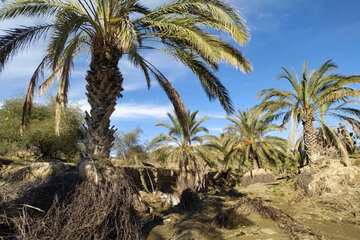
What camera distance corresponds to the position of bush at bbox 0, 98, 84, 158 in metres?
17.6

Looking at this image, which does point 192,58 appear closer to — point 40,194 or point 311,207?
point 40,194

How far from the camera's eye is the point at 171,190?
1817cm

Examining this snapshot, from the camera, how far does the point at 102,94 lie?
19.6ft

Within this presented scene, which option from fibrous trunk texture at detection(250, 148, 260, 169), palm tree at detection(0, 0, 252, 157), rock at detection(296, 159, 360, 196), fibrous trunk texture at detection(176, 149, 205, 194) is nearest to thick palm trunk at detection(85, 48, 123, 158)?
palm tree at detection(0, 0, 252, 157)

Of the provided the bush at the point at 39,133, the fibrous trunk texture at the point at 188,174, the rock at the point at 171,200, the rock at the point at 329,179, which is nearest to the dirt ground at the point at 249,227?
the rock at the point at 329,179

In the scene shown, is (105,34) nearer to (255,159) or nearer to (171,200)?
(171,200)

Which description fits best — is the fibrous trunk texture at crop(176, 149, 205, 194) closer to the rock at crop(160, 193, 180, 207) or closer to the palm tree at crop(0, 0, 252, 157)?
the rock at crop(160, 193, 180, 207)

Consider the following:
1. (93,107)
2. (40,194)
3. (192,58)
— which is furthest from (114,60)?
(40,194)

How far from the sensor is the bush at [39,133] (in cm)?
1756

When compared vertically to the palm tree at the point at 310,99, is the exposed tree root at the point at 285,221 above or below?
below

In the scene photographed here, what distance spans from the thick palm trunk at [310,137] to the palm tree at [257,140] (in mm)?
3966

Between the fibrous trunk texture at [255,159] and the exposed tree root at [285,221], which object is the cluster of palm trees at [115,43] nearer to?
the exposed tree root at [285,221]

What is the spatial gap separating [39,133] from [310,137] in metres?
18.7

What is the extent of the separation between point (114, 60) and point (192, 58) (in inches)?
95.1
